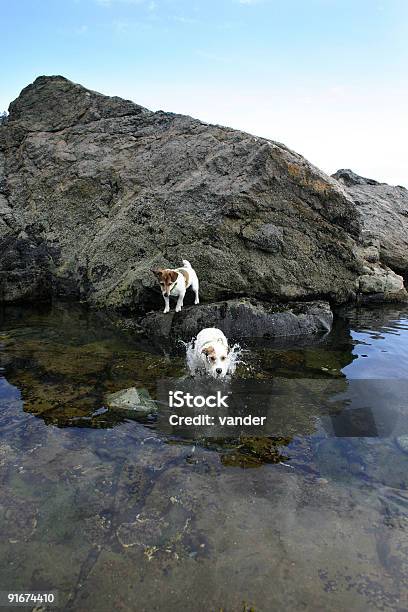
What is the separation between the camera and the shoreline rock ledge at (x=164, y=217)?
40.6 feet

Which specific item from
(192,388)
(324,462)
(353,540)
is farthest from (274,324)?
(353,540)

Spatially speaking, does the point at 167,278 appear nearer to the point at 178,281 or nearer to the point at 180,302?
the point at 178,281

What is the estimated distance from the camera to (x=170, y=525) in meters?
4.25

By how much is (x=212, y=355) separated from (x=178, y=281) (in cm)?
389

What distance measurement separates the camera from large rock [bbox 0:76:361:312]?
1237 cm

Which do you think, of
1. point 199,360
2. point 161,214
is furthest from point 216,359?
point 161,214

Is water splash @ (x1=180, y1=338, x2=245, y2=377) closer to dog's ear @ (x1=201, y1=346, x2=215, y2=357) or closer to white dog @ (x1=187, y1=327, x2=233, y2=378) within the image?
white dog @ (x1=187, y1=327, x2=233, y2=378)

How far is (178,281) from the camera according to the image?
35.2 feet

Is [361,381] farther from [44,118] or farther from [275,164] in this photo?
[44,118]

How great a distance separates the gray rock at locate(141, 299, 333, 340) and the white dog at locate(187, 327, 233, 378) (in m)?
2.72

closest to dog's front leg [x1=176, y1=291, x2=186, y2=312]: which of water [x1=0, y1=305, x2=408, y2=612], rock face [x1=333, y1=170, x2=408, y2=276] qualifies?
water [x1=0, y1=305, x2=408, y2=612]

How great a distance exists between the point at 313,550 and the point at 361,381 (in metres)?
4.88

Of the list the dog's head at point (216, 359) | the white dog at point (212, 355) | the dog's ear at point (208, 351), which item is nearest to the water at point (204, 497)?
the white dog at point (212, 355)

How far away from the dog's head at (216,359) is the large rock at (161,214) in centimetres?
Answer: 492
